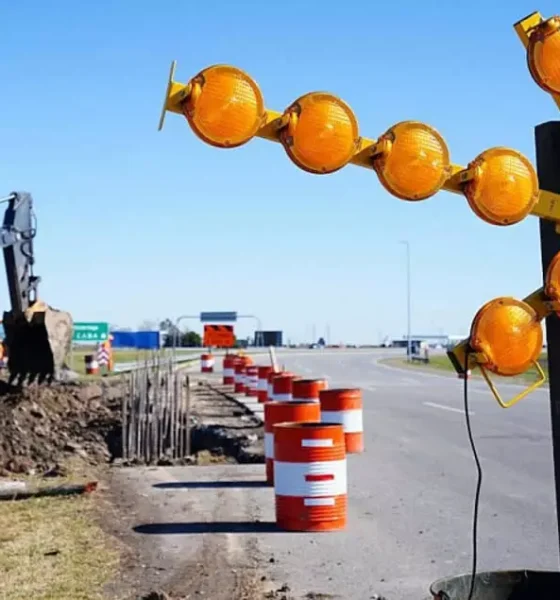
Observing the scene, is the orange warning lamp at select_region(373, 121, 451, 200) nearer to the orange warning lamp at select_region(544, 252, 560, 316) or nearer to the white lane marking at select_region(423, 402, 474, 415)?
the orange warning lamp at select_region(544, 252, 560, 316)

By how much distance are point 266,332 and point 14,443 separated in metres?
31.7

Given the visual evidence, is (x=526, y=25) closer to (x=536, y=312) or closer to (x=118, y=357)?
(x=536, y=312)

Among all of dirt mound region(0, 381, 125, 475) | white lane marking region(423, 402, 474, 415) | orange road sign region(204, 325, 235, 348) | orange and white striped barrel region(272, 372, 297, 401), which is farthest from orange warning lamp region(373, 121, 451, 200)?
orange road sign region(204, 325, 235, 348)

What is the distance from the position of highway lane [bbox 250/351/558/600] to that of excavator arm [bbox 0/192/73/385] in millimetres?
6099

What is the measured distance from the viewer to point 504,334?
3.12 metres

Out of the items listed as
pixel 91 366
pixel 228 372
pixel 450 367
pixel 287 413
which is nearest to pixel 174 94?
pixel 287 413

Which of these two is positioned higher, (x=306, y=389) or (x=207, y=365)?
(x=306, y=389)

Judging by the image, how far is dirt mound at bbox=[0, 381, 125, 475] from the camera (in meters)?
15.4

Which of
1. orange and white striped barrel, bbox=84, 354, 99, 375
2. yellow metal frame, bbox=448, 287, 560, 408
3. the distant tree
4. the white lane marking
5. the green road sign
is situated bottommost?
the distant tree

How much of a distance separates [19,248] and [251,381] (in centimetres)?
873

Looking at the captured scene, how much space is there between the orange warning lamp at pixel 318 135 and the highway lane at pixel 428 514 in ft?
13.9

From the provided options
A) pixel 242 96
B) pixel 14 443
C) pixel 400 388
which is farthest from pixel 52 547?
pixel 400 388

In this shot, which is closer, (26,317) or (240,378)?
(26,317)

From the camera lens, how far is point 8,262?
753 inches
